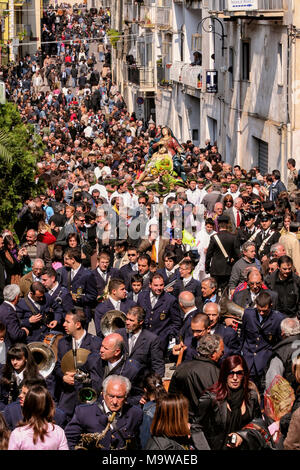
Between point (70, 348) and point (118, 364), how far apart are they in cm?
107

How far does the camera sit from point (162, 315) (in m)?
12.4

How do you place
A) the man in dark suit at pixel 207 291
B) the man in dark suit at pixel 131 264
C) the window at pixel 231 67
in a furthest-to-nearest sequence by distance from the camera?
the window at pixel 231 67 → the man in dark suit at pixel 131 264 → the man in dark suit at pixel 207 291

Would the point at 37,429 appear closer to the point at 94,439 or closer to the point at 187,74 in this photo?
the point at 94,439

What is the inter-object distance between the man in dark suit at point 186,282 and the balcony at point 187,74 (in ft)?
79.5

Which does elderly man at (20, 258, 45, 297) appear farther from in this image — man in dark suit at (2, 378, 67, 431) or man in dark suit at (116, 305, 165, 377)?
man in dark suit at (2, 378, 67, 431)

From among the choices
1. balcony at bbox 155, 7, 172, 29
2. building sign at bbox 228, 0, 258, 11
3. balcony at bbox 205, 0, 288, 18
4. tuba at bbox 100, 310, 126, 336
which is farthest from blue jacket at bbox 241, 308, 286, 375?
balcony at bbox 155, 7, 172, 29

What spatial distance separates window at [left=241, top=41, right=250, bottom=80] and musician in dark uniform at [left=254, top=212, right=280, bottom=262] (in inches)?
590

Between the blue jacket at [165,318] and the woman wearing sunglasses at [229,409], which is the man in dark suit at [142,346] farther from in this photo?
the woman wearing sunglasses at [229,409]

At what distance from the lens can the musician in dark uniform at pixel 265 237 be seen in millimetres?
15539

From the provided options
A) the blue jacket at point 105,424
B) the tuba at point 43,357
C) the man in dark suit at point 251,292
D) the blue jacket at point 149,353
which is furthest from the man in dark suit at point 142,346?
the blue jacket at point 105,424

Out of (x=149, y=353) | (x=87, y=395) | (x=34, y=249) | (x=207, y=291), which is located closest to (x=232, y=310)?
(x=207, y=291)

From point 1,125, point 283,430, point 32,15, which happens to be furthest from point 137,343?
point 32,15
